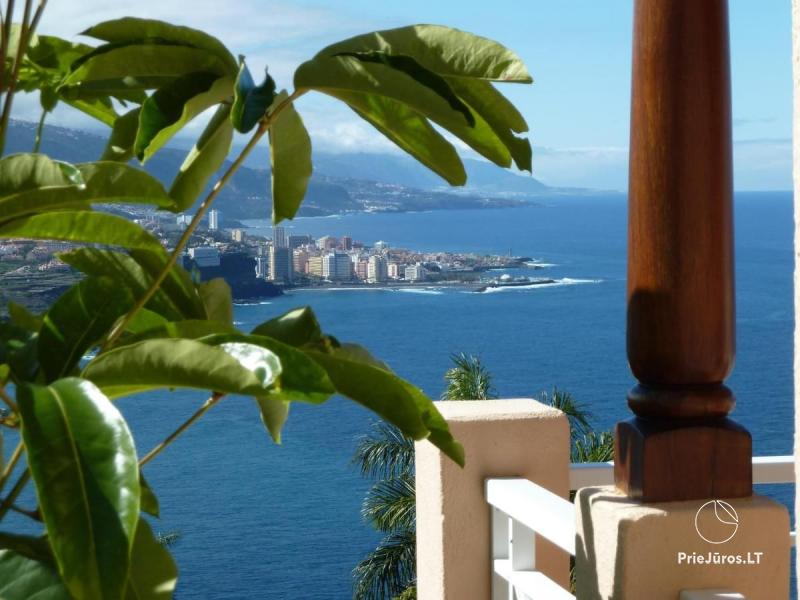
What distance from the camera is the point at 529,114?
5656 cm

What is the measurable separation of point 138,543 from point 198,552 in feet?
79.8

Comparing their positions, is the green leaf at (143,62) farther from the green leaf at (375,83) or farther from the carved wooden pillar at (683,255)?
the carved wooden pillar at (683,255)

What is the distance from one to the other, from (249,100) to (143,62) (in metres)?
0.16

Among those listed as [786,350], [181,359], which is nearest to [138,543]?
[181,359]

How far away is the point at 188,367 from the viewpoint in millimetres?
616

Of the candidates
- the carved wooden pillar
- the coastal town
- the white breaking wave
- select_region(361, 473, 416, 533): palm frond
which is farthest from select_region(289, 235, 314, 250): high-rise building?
the carved wooden pillar

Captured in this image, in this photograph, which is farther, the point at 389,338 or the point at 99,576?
the point at 389,338

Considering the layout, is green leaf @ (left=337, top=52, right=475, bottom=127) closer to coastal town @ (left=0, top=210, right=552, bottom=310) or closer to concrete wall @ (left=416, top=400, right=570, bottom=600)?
concrete wall @ (left=416, top=400, right=570, bottom=600)

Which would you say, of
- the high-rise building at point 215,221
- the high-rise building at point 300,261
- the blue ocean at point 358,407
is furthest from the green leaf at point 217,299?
the high-rise building at point 300,261

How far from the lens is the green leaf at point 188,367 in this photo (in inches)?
23.2

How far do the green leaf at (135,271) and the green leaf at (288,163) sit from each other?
138 mm

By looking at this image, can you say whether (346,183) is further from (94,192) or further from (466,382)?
(94,192)

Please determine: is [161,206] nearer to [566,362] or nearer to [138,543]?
[138,543]

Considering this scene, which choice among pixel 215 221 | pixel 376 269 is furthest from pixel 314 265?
pixel 215 221
